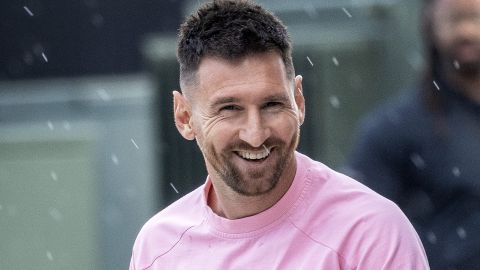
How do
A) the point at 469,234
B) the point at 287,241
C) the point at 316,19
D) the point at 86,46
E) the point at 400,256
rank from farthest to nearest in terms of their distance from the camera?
1. the point at 86,46
2. the point at 316,19
3. the point at 469,234
4. the point at 287,241
5. the point at 400,256

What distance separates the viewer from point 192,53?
3465 millimetres

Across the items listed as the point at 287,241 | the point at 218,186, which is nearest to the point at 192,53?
the point at 218,186

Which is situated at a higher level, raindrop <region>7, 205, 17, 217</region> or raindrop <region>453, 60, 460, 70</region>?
raindrop <region>453, 60, 460, 70</region>

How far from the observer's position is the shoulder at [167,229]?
11.7ft

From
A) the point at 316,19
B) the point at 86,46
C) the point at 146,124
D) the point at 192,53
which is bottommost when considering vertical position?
the point at 86,46

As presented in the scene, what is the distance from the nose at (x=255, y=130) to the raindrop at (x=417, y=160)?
170 centimetres

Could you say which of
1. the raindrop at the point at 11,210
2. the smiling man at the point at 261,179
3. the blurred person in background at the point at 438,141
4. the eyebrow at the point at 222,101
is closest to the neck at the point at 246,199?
the smiling man at the point at 261,179

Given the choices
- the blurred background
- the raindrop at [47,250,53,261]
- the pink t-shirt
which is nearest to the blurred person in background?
the blurred background

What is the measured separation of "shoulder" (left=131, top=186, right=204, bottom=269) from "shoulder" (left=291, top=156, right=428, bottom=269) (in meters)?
0.39

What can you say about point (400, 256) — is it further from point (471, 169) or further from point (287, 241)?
point (471, 169)

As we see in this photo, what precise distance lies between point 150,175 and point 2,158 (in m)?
0.92

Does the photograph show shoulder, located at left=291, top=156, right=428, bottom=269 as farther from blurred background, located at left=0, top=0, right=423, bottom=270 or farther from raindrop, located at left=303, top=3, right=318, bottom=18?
raindrop, located at left=303, top=3, right=318, bottom=18

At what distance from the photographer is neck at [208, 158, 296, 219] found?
11.0ft

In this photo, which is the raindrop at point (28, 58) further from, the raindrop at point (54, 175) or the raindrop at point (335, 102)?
the raindrop at point (335, 102)
